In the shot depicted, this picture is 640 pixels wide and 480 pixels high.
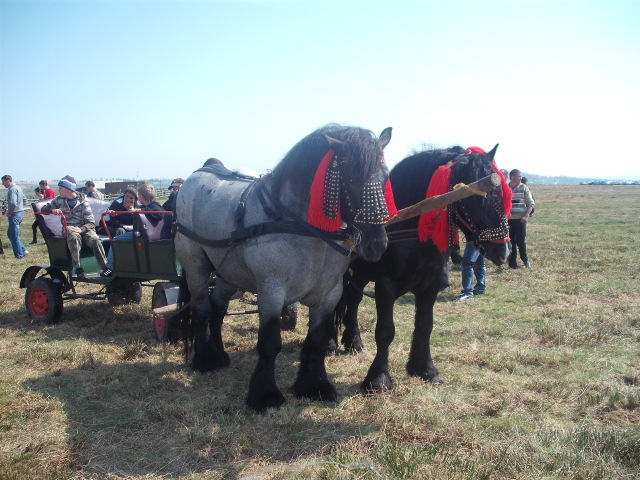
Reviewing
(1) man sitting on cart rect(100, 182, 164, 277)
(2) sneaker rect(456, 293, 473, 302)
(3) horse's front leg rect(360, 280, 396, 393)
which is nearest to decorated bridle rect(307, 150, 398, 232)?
(3) horse's front leg rect(360, 280, 396, 393)

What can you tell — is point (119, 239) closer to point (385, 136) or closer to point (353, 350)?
point (353, 350)

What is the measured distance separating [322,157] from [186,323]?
2.53 m

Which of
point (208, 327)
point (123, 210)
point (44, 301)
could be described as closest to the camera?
point (208, 327)

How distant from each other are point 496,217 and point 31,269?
6.19 m

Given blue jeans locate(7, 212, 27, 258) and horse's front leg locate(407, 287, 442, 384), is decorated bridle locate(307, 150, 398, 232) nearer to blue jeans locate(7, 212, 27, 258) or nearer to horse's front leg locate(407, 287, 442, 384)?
horse's front leg locate(407, 287, 442, 384)

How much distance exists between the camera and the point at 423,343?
454 cm

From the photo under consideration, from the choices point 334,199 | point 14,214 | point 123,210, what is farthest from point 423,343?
point 14,214

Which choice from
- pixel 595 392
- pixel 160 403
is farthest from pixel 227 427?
pixel 595 392

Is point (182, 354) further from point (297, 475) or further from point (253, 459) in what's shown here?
point (297, 475)

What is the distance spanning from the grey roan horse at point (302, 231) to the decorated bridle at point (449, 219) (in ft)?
1.64

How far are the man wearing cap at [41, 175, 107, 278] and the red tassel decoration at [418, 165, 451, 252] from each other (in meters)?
4.45

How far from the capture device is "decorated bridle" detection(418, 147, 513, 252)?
3.77 metres

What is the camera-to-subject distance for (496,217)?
3779 mm

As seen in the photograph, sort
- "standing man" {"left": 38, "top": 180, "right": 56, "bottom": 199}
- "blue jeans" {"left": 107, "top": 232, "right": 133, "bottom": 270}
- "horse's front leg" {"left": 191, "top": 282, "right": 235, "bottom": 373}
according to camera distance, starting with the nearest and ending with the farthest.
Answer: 1. "horse's front leg" {"left": 191, "top": 282, "right": 235, "bottom": 373}
2. "blue jeans" {"left": 107, "top": 232, "right": 133, "bottom": 270}
3. "standing man" {"left": 38, "top": 180, "right": 56, "bottom": 199}
